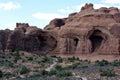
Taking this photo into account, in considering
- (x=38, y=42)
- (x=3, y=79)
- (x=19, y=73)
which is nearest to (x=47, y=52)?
(x=38, y=42)

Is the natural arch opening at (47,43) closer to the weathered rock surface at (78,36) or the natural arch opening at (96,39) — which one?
the weathered rock surface at (78,36)

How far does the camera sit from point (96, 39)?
2562 inches

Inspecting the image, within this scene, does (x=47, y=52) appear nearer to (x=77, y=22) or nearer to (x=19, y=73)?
(x=77, y=22)

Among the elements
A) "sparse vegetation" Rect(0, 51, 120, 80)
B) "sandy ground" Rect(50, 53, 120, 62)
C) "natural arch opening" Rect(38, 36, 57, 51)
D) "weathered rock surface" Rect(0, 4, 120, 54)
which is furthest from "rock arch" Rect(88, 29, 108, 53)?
"natural arch opening" Rect(38, 36, 57, 51)

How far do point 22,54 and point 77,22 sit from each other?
1149cm

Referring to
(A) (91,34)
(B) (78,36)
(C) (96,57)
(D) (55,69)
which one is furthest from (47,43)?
(D) (55,69)

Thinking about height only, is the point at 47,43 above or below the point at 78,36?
below

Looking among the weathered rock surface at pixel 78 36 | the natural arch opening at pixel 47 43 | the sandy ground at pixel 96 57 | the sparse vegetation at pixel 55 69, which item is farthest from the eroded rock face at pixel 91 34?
the sparse vegetation at pixel 55 69

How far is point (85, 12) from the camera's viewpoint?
2682 inches

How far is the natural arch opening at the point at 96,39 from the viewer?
63438 millimetres

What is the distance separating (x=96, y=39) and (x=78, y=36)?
11.0 ft

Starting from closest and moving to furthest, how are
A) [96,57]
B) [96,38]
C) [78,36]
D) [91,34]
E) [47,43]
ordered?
[96,57] < [91,34] < [78,36] < [96,38] < [47,43]

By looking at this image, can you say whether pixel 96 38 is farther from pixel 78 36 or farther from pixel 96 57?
pixel 96 57

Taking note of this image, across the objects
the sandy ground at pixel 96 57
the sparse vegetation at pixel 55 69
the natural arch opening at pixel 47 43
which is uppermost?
the natural arch opening at pixel 47 43
